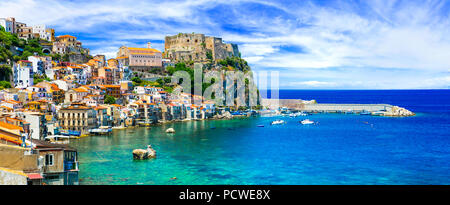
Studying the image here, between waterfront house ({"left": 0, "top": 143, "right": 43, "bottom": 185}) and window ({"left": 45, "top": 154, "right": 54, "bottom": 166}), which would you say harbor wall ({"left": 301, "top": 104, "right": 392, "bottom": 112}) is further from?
waterfront house ({"left": 0, "top": 143, "right": 43, "bottom": 185})

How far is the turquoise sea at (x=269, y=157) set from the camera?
559 inches

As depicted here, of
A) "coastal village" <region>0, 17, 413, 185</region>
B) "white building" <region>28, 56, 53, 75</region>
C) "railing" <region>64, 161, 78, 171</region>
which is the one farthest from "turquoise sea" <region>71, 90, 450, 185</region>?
"white building" <region>28, 56, 53, 75</region>

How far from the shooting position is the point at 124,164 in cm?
1606

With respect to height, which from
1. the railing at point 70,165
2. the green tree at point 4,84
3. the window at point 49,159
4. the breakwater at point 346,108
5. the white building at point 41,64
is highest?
the white building at point 41,64

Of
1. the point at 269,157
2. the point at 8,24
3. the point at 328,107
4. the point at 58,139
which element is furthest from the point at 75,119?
the point at 328,107

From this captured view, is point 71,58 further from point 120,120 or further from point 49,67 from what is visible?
point 120,120

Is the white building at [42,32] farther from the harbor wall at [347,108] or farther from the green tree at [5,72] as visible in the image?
the harbor wall at [347,108]

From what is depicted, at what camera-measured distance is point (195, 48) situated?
190 feet

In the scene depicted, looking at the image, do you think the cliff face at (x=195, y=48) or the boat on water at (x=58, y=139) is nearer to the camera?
the boat on water at (x=58, y=139)

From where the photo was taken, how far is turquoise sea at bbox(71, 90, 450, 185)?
14.2 meters

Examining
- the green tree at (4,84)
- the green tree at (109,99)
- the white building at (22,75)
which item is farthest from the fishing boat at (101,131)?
the white building at (22,75)

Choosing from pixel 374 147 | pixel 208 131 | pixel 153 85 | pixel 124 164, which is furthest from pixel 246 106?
pixel 124 164

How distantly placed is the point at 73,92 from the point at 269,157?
1998 cm

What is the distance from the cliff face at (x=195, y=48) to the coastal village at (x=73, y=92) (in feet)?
0.52
